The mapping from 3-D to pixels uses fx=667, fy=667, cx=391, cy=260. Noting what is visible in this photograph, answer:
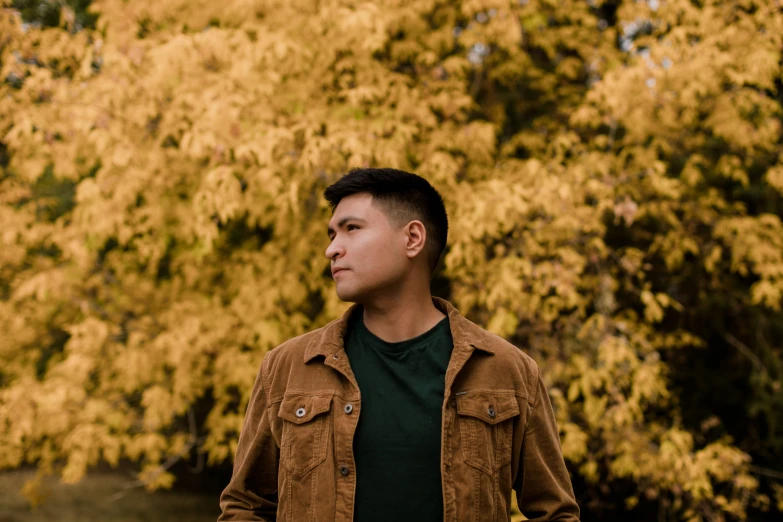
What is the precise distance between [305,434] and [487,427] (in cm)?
47

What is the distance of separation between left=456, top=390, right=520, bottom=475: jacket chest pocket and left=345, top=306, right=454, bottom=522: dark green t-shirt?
75mm

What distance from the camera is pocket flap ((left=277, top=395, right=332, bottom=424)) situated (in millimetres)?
1718

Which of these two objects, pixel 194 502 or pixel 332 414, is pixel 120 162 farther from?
pixel 194 502

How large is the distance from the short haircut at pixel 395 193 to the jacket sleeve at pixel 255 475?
60 centimetres

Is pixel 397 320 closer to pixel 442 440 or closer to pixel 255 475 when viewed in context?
pixel 442 440

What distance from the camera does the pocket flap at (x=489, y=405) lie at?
5.62 ft

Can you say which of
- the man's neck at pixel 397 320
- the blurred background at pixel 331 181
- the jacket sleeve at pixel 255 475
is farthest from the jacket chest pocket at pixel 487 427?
the blurred background at pixel 331 181

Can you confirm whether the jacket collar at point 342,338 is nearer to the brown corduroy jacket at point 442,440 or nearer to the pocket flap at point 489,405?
the brown corduroy jacket at point 442,440

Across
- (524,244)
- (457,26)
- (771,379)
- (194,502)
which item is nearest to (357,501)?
(524,244)

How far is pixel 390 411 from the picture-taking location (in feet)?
5.57

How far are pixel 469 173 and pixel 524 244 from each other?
0.72m

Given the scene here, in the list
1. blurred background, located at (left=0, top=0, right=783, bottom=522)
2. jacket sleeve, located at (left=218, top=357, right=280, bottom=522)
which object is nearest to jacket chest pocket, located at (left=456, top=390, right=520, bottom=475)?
jacket sleeve, located at (left=218, top=357, right=280, bottom=522)

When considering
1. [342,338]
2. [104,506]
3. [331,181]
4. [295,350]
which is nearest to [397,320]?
[342,338]

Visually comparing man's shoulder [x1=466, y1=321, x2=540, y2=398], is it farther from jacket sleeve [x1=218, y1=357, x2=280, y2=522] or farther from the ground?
the ground
